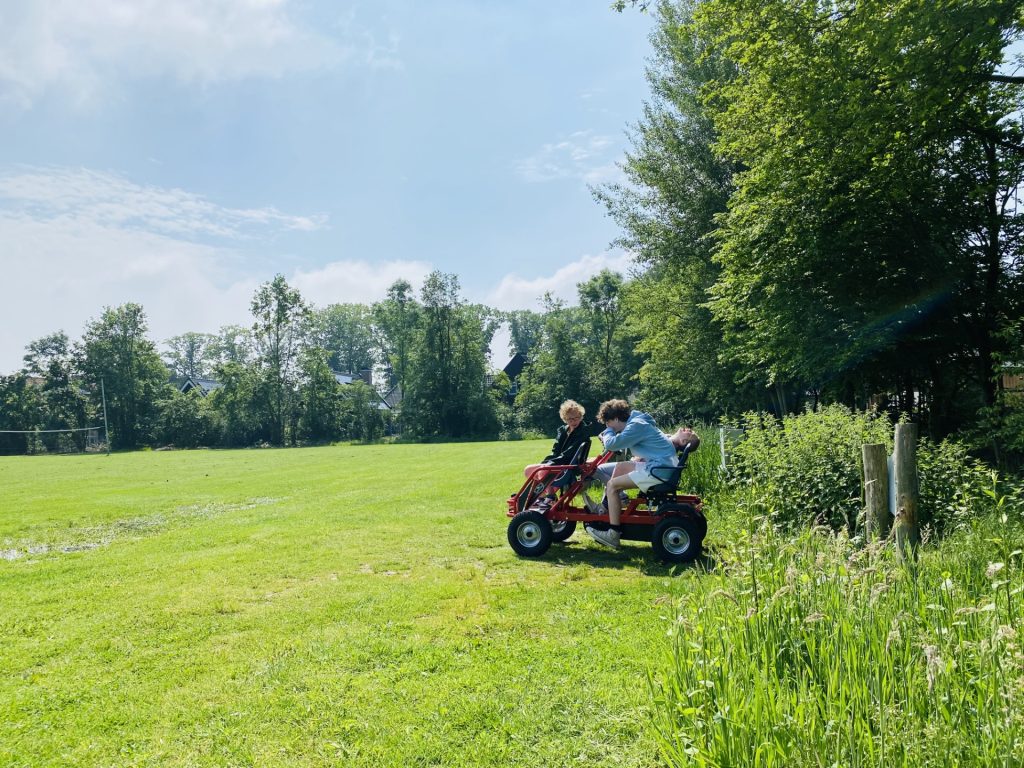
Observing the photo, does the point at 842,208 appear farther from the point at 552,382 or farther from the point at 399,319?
the point at 399,319

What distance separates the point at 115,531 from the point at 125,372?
174ft

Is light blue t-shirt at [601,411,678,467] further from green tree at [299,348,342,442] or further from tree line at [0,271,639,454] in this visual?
green tree at [299,348,342,442]

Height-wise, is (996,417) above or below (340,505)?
above

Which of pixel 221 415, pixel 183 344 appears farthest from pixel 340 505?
pixel 183 344

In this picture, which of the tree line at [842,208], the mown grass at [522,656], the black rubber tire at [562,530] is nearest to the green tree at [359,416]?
the tree line at [842,208]

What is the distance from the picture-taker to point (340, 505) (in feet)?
39.0

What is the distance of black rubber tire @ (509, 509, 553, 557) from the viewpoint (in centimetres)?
711

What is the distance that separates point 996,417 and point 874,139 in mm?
4819

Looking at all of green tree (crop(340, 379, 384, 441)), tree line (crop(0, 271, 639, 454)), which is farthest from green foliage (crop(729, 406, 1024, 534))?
green tree (crop(340, 379, 384, 441))

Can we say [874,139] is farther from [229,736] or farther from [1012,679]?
[229,736]

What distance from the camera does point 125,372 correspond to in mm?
55438

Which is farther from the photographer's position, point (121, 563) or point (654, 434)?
point (121, 563)

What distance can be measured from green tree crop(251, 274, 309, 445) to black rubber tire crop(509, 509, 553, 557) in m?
51.0

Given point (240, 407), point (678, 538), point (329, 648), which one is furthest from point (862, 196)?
point (240, 407)
